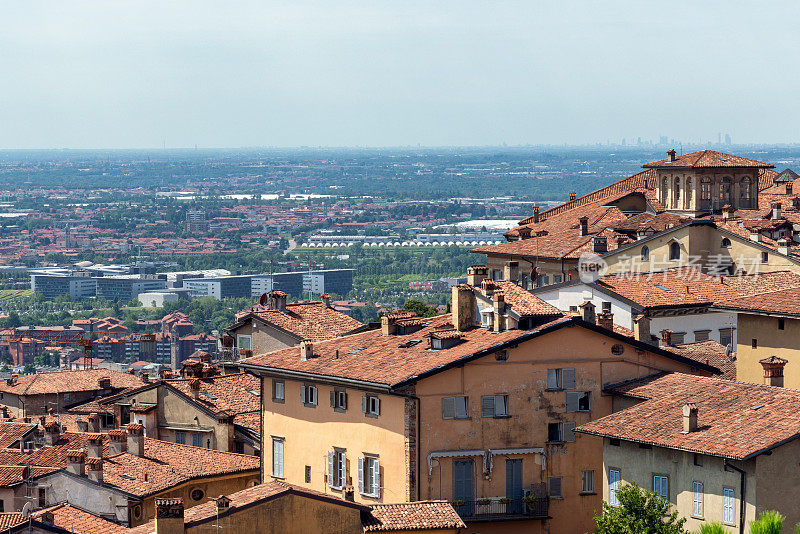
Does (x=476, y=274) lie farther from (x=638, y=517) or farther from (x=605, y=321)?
(x=638, y=517)

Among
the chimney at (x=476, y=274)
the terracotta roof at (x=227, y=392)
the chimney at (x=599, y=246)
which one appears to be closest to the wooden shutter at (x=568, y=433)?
the chimney at (x=476, y=274)

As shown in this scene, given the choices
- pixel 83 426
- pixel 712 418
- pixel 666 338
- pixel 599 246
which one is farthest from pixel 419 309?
pixel 712 418

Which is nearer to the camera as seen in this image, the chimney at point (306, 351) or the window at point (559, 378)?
the window at point (559, 378)

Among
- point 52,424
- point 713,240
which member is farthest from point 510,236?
point 52,424

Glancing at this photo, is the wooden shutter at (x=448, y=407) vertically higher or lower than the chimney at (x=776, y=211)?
lower

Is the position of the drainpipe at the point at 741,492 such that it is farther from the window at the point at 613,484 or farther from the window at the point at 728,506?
the window at the point at 613,484

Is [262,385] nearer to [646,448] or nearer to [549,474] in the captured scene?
[549,474]
